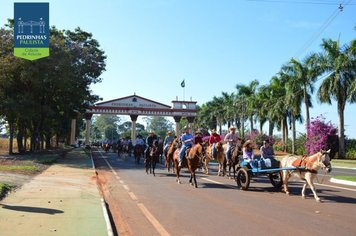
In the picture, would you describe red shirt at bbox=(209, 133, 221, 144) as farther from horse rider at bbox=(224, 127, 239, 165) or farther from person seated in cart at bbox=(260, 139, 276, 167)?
person seated in cart at bbox=(260, 139, 276, 167)

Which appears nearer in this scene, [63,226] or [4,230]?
[4,230]

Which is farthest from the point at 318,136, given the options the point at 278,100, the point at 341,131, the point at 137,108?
the point at 137,108

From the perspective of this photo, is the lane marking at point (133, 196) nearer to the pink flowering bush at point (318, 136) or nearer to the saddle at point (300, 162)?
the saddle at point (300, 162)

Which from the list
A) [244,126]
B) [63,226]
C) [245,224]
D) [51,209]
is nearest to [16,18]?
[51,209]

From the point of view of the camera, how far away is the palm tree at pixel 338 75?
155ft

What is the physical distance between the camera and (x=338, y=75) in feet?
156

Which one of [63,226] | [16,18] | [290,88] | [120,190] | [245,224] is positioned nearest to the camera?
[63,226]

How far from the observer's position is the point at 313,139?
45219 mm

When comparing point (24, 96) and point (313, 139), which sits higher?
point (24, 96)

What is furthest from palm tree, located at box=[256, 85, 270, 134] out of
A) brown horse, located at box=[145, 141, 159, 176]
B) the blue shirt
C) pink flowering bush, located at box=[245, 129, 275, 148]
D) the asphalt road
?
the asphalt road

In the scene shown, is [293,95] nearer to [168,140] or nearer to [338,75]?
[338,75]

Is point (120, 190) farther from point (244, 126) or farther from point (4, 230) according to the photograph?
point (244, 126)

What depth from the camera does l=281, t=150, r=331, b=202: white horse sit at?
12.9 metres

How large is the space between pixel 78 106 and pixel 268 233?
43.2 m
